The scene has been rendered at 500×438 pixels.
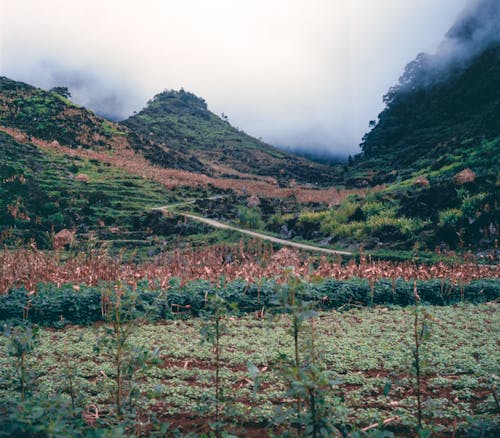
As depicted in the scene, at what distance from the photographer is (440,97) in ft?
203

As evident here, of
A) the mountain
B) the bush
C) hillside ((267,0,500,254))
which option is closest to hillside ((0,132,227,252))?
hillside ((267,0,500,254))

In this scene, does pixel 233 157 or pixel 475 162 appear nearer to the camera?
pixel 475 162

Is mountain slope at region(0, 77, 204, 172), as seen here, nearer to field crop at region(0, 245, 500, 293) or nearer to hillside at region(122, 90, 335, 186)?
hillside at region(122, 90, 335, 186)

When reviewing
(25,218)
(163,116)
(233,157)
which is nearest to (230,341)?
(25,218)

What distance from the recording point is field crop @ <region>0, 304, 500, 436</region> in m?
4.31

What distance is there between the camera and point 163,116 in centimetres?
9081

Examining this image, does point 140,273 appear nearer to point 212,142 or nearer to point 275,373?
point 275,373

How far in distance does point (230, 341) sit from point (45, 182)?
23.8m

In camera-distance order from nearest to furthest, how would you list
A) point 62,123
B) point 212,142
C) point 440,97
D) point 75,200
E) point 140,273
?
point 140,273, point 75,200, point 62,123, point 440,97, point 212,142

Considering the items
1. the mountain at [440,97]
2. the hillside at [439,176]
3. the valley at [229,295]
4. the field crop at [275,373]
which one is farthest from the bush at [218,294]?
the mountain at [440,97]

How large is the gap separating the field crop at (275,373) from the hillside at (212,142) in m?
49.4

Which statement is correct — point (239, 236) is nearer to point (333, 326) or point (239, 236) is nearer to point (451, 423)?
point (333, 326)

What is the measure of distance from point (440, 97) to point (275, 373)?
6774 centimetres

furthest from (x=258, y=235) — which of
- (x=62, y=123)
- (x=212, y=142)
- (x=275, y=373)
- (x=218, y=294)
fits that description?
(x=212, y=142)
